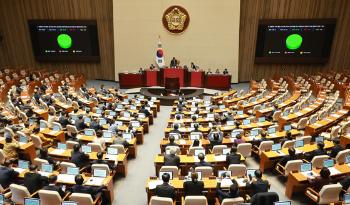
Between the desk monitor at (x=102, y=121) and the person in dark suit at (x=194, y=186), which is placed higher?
the desk monitor at (x=102, y=121)

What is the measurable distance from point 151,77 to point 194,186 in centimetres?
1538

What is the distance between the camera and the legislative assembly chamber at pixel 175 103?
7.66 meters

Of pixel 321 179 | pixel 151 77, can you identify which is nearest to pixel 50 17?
pixel 151 77

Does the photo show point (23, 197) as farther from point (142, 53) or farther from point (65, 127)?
point (142, 53)

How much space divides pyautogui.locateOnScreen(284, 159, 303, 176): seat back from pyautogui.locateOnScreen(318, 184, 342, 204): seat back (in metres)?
1.22

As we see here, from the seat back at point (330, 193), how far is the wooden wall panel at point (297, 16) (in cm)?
1748

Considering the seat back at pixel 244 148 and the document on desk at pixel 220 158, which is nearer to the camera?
the document on desk at pixel 220 158

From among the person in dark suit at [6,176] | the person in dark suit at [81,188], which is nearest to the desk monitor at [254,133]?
the person in dark suit at [81,188]

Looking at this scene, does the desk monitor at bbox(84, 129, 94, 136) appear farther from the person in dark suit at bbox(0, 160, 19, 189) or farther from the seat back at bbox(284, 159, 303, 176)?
the seat back at bbox(284, 159, 303, 176)

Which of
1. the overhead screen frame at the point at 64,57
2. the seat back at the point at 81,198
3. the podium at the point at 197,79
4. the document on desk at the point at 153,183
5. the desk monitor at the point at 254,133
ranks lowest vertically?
the document on desk at the point at 153,183

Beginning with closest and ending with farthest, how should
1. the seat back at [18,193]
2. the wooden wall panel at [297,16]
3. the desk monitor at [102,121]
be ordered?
the seat back at [18,193] → the desk monitor at [102,121] → the wooden wall panel at [297,16]

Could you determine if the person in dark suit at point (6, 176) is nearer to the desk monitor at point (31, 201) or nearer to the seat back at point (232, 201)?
the desk monitor at point (31, 201)

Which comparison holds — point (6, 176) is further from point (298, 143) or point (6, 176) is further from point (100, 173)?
point (298, 143)

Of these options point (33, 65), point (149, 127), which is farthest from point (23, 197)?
point (33, 65)
